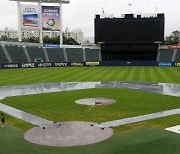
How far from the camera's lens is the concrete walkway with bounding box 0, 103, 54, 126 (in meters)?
22.0

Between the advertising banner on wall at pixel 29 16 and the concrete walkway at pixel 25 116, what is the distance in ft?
189

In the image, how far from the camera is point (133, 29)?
87.2m

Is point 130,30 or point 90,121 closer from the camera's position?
point 90,121

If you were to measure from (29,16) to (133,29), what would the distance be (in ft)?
107

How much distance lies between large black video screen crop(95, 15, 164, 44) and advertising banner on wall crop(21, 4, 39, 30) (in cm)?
1949

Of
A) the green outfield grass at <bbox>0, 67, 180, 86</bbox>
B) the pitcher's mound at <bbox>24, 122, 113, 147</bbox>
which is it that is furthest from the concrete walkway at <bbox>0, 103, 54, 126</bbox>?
the green outfield grass at <bbox>0, 67, 180, 86</bbox>

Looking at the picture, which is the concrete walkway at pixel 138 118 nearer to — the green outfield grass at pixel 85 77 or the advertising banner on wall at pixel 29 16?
the green outfield grass at pixel 85 77

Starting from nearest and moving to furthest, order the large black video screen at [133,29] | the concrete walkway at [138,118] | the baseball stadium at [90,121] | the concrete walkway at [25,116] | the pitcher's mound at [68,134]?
the baseball stadium at [90,121] → the pitcher's mound at [68,134] → the concrete walkway at [138,118] → the concrete walkway at [25,116] → the large black video screen at [133,29]

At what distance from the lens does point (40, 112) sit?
82.9 feet

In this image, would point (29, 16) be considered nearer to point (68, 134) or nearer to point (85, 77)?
point (85, 77)

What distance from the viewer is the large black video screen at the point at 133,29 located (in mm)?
86938

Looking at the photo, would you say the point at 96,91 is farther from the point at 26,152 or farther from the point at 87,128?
the point at 26,152

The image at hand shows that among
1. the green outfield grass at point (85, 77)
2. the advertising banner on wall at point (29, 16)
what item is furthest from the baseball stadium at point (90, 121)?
the advertising banner on wall at point (29, 16)

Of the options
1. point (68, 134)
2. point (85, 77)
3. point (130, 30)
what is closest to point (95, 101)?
point (68, 134)
